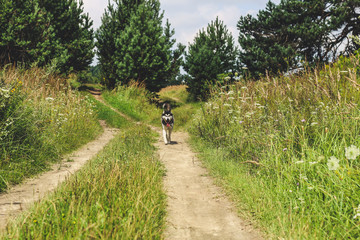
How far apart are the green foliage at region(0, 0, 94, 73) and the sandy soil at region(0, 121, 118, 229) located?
7.23m

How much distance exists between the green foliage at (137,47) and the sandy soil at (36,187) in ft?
39.2

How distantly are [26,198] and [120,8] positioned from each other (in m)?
19.7

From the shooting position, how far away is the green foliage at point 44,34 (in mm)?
14180

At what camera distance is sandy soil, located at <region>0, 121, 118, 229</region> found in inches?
123

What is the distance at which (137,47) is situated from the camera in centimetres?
1780

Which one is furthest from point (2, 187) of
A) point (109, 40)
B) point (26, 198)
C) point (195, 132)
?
point (109, 40)

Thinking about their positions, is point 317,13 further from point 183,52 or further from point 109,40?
point 109,40

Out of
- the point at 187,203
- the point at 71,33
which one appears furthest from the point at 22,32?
the point at 187,203

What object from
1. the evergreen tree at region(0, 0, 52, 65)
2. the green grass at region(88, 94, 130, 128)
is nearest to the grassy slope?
the green grass at region(88, 94, 130, 128)

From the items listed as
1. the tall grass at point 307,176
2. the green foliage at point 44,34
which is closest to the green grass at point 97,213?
the tall grass at point 307,176

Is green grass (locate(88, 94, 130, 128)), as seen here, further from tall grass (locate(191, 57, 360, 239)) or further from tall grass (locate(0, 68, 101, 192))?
tall grass (locate(191, 57, 360, 239))

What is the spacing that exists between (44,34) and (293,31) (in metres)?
16.8

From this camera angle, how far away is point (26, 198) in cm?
361

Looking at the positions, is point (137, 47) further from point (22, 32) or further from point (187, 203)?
point (187, 203)
